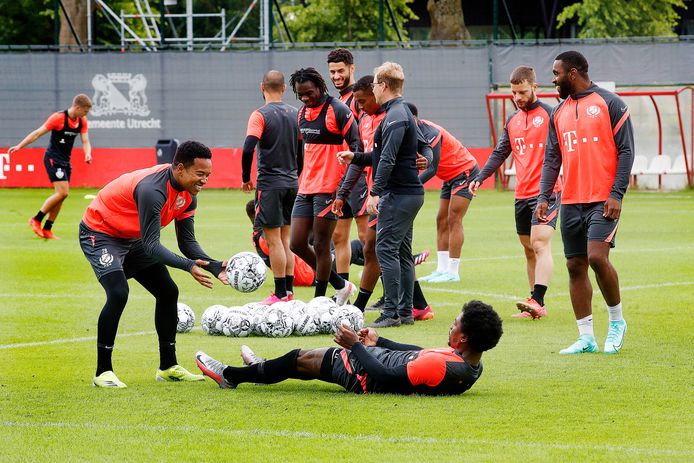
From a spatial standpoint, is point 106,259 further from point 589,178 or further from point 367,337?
point 589,178

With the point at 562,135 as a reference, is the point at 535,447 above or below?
below

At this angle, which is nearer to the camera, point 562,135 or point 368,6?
point 562,135

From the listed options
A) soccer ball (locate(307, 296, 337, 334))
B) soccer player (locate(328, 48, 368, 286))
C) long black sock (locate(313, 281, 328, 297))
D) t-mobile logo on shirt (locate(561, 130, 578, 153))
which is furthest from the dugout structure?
t-mobile logo on shirt (locate(561, 130, 578, 153))

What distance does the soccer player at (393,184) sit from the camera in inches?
420

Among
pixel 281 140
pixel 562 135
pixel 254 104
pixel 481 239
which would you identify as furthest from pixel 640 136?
pixel 562 135

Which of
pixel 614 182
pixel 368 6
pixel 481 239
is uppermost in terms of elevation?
pixel 368 6

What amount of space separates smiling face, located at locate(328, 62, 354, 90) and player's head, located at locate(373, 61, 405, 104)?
1439 mm

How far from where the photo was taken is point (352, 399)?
24.8 ft

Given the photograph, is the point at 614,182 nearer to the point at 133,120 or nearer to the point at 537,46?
the point at 537,46

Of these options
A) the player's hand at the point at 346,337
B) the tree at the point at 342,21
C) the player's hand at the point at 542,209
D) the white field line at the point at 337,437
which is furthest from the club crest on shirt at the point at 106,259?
the tree at the point at 342,21

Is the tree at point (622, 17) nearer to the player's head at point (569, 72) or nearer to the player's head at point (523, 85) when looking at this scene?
the player's head at point (523, 85)

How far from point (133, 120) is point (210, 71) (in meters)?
2.63

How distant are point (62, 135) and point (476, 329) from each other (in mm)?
14283

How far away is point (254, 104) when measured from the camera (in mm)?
34219
